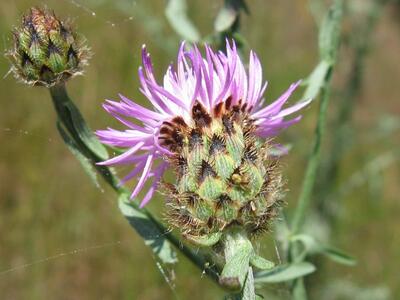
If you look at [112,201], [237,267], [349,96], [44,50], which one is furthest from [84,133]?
[349,96]

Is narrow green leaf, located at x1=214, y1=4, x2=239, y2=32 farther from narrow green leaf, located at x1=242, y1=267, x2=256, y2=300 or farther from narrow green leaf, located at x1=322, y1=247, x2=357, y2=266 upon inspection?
narrow green leaf, located at x1=242, y1=267, x2=256, y2=300

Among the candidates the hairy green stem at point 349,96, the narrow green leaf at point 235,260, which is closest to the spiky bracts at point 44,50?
the narrow green leaf at point 235,260

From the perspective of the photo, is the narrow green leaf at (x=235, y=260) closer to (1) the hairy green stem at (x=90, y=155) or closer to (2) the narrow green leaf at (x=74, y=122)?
(1) the hairy green stem at (x=90, y=155)

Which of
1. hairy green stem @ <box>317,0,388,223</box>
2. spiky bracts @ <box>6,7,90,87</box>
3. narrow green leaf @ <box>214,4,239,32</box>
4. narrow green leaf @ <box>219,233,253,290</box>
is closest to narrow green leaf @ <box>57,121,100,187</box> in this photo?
spiky bracts @ <box>6,7,90,87</box>

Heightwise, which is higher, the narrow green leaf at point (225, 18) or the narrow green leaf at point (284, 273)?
the narrow green leaf at point (225, 18)

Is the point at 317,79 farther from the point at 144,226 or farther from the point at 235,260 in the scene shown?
the point at 235,260

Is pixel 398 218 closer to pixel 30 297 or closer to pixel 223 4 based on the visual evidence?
pixel 30 297
